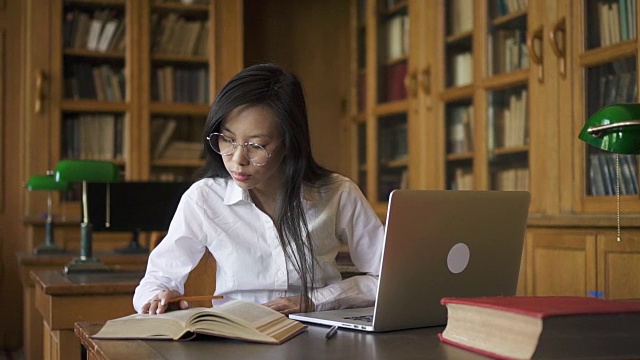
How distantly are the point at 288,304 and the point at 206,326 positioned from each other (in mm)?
384

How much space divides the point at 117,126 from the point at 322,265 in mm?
3615

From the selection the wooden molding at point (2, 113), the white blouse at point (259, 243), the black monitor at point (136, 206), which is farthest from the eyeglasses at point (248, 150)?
the wooden molding at point (2, 113)

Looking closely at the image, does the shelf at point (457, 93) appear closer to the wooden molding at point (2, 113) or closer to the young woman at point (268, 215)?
the young woman at point (268, 215)

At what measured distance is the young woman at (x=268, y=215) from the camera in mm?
1878

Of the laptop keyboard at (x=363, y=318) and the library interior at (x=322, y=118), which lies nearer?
the laptop keyboard at (x=363, y=318)

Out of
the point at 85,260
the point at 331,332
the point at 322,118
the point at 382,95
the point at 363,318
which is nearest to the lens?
the point at 331,332

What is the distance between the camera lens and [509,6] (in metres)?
4.05

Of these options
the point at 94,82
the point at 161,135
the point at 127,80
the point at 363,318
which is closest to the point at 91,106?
the point at 94,82

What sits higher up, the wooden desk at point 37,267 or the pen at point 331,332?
the pen at point 331,332

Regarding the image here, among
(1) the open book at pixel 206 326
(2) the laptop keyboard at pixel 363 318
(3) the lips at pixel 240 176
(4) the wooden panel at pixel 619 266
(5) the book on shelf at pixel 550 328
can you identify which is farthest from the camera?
(4) the wooden panel at pixel 619 266

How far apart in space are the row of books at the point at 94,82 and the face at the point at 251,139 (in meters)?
3.64

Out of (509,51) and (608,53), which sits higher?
(509,51)

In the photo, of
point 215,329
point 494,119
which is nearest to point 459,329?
point 215,329

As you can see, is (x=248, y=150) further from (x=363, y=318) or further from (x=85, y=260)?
(x=85, y=260)
